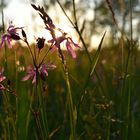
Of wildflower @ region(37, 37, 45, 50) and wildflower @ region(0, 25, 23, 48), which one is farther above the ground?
wildflower @ region(0, 25, 23, 48)

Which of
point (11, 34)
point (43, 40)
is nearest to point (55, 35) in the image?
point (43, 40)

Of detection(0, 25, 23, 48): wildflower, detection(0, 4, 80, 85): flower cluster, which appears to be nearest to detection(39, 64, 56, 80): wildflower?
detection(0, 4, 80, 85): flower cluster

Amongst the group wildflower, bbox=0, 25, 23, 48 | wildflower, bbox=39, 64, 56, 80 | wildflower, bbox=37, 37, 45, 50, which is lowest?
wildflower, bbox=39, 64, 56, 80

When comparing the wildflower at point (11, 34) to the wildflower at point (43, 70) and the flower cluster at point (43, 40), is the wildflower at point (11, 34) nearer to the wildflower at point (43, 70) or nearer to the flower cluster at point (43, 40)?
the flower cluster at point (43, 40)

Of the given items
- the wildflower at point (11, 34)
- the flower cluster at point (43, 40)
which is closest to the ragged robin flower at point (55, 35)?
the flower cluster at point (43, 40)

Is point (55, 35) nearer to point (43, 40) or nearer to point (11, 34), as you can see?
point (43, 40)

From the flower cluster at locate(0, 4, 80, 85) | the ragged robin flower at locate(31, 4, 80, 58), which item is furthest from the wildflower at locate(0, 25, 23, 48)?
the ragged robin flower at locate(31, 4, 80, 58)

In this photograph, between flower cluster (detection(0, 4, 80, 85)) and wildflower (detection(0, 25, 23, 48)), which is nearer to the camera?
flower cluster (detection(0, 4, 80, 85))

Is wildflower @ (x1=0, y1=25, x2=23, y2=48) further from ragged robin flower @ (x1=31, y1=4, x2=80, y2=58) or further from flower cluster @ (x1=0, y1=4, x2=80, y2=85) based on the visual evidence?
ragged robin flower @ (x1=31, y1=4, x2=80, y2=58)

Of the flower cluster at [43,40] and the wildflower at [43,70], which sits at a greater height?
the flower cluster at [43,40]

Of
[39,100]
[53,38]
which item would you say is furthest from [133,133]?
[53,38]

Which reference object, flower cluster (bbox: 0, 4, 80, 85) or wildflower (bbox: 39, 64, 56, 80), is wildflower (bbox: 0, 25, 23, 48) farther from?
wildflower (bbox: 39, 64, 56, 80)

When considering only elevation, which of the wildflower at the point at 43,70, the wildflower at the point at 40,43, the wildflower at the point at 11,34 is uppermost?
the wildflower at the point at 11,34

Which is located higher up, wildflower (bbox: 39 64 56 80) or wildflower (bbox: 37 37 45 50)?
wildflower (bbox: 37 37 45 50)
